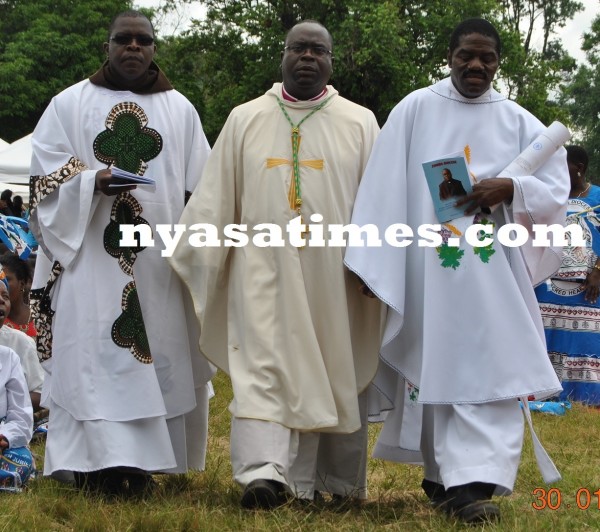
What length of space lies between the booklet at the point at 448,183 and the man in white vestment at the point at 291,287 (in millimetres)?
563

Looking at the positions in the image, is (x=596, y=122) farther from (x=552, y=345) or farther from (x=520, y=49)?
(x=552, y=345)

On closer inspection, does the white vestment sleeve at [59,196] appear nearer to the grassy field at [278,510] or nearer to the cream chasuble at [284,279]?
the cream chasuble at [284,279]

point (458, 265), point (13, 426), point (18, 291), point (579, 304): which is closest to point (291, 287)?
point (458, 265)

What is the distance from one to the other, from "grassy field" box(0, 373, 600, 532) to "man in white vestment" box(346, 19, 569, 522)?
0.84 ft

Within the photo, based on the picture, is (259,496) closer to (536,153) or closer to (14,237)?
(536,153)

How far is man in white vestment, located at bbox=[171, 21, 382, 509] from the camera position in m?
5.62

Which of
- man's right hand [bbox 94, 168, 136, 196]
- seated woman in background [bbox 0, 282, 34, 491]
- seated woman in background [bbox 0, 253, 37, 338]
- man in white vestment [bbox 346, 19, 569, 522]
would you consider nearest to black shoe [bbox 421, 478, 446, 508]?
man in white vestment [bbox 346, 19, 569, 522]

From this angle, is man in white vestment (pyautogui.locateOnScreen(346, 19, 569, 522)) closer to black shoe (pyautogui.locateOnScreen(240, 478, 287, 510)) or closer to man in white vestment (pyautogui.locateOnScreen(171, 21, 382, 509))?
man in white vestment (pyautogui.locateOnScreen(171, 21, 382, 509))

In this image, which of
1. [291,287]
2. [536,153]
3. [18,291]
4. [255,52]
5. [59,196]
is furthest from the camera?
[255,52]

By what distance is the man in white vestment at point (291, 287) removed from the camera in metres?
5.62

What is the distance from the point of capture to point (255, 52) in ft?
83.7

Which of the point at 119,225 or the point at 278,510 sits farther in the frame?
the point at 119,225
